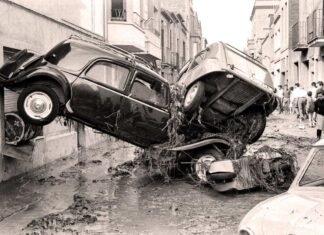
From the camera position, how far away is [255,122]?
11438 mm

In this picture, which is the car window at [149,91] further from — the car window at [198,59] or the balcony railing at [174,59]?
the balcony railing at [174,59]

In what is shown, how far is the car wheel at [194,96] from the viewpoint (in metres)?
10.3

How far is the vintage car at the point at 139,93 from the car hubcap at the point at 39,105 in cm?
2

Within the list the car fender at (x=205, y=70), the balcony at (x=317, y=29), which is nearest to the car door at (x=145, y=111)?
the car fender at (x=205, y=70)

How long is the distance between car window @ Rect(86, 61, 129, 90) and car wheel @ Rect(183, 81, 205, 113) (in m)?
1.33

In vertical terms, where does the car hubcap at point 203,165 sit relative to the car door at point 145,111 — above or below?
below

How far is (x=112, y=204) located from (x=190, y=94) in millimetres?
2893

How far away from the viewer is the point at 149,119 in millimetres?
10062

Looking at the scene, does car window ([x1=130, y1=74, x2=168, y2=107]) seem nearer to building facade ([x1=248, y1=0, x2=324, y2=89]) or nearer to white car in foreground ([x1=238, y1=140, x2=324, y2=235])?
white car in foreground ([x1=238, y1=140, x2=324, y2=235])

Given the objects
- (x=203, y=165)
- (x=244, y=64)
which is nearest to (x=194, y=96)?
(x=203, y=165)

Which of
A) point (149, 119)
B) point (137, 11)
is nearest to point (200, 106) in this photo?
point (149, 119)

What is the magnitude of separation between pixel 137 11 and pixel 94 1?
5288mm

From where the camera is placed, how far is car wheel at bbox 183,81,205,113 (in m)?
10.3

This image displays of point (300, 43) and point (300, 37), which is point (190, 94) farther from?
point (300, 37)
